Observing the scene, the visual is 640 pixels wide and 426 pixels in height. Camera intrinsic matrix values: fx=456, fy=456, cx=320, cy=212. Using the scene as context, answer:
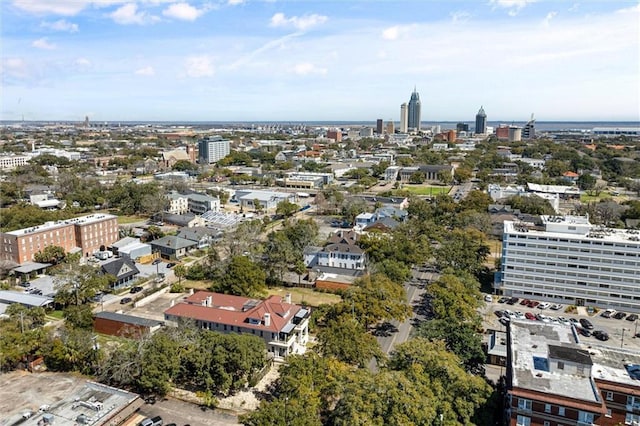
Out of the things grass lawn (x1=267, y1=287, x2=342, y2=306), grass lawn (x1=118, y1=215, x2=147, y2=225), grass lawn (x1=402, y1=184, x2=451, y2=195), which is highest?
grass lawn (x1=402, y1=184, x2=451, y2=195)

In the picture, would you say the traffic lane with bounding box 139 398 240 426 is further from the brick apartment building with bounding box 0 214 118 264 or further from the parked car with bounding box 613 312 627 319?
the parked car with bounding box 613 312 627 319

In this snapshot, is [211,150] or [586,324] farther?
[211,150]

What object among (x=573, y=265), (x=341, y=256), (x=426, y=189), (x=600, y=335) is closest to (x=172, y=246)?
(x=341, y=256)

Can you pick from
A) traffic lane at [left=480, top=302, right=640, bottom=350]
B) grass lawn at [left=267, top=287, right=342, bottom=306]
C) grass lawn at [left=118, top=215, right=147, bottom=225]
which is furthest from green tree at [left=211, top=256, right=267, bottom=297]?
grass lawn at [left=118, top=215, right=147, bottom=225]

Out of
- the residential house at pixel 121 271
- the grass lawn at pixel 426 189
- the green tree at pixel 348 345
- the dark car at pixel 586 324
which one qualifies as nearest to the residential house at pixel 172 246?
the residential house at pixel 121 271

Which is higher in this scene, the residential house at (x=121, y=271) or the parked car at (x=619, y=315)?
the residential house at (x=121, y=271)

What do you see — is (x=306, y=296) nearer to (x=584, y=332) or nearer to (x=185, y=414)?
(x=185, y=414)

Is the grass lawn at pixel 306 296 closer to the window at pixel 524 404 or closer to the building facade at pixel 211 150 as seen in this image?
the window at pixel 524 404
